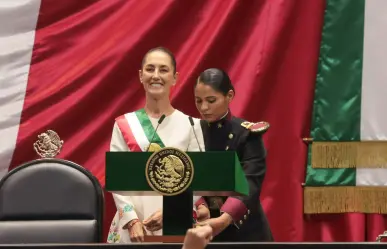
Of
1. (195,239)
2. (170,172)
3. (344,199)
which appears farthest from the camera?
(344,199)

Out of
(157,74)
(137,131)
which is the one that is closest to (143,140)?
(137,131)

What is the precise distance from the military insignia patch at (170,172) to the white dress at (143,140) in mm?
703

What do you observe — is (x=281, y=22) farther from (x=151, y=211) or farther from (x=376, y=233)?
(x=151, y=211)

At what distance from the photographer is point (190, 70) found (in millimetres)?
3283

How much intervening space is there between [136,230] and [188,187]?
0.65 meters

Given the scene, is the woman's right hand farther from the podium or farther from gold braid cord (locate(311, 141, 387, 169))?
gold braid cord (locate(311, 141, 387, 169))

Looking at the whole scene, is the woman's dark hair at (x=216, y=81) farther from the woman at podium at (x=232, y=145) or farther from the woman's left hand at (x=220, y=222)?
the woman's left hand at (x=220, y=222)

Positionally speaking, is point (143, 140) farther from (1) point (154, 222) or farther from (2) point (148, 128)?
(1) point (154, 222)

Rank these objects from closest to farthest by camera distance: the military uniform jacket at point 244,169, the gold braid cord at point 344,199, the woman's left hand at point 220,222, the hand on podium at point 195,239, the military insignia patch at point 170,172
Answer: the hand on podium at point 195,239
the military insignia patch at point 170,172
the woman's left hand at point 220,222
the military uniform jacket at point 244,169
the gold braid cord at point 344,199

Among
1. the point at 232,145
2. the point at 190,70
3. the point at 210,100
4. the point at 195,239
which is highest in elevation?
the point at 190,70

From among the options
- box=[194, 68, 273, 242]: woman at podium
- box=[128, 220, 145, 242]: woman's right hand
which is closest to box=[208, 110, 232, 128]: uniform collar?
box=[194, 68, 273, 242]: woman at podium

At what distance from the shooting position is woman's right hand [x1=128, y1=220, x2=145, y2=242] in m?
2.35

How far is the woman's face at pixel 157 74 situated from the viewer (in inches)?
103

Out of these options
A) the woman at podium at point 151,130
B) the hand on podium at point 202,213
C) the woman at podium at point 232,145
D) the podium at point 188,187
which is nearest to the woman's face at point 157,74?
the woman at podium at point 151,130
